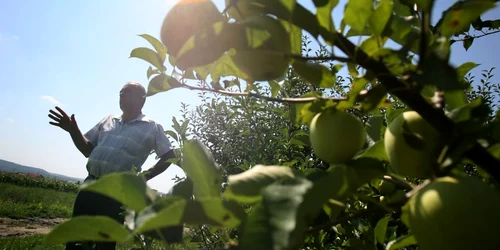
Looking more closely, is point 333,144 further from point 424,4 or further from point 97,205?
point 97,205

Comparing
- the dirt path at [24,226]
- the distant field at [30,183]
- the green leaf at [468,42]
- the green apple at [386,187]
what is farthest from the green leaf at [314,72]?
the distant field at [30,183]

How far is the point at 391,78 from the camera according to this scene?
624 mm

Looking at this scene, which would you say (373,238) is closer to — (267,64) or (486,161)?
(486,161)

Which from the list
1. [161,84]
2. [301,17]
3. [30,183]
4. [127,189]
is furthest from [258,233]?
[30,183]

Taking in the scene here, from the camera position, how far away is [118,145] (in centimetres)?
359

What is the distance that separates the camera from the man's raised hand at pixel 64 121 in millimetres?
3795

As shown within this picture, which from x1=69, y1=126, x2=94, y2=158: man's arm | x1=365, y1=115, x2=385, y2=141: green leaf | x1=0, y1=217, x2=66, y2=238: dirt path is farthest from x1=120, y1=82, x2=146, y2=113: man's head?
x1=0, y1=217, x2=66, y2=238: dirt path

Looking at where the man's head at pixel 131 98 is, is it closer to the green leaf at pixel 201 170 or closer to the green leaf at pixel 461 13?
the green leaf at pixel 201 170

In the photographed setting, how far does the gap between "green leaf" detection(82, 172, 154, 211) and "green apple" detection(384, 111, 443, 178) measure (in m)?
0.43

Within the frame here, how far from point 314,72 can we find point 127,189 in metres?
0.44

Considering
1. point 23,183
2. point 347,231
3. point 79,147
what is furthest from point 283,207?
point 23,183

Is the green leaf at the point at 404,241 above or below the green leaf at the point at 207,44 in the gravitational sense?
below

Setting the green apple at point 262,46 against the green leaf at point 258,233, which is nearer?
the green leaf at point 258,233

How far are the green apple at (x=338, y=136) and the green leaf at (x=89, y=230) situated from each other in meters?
0.41
